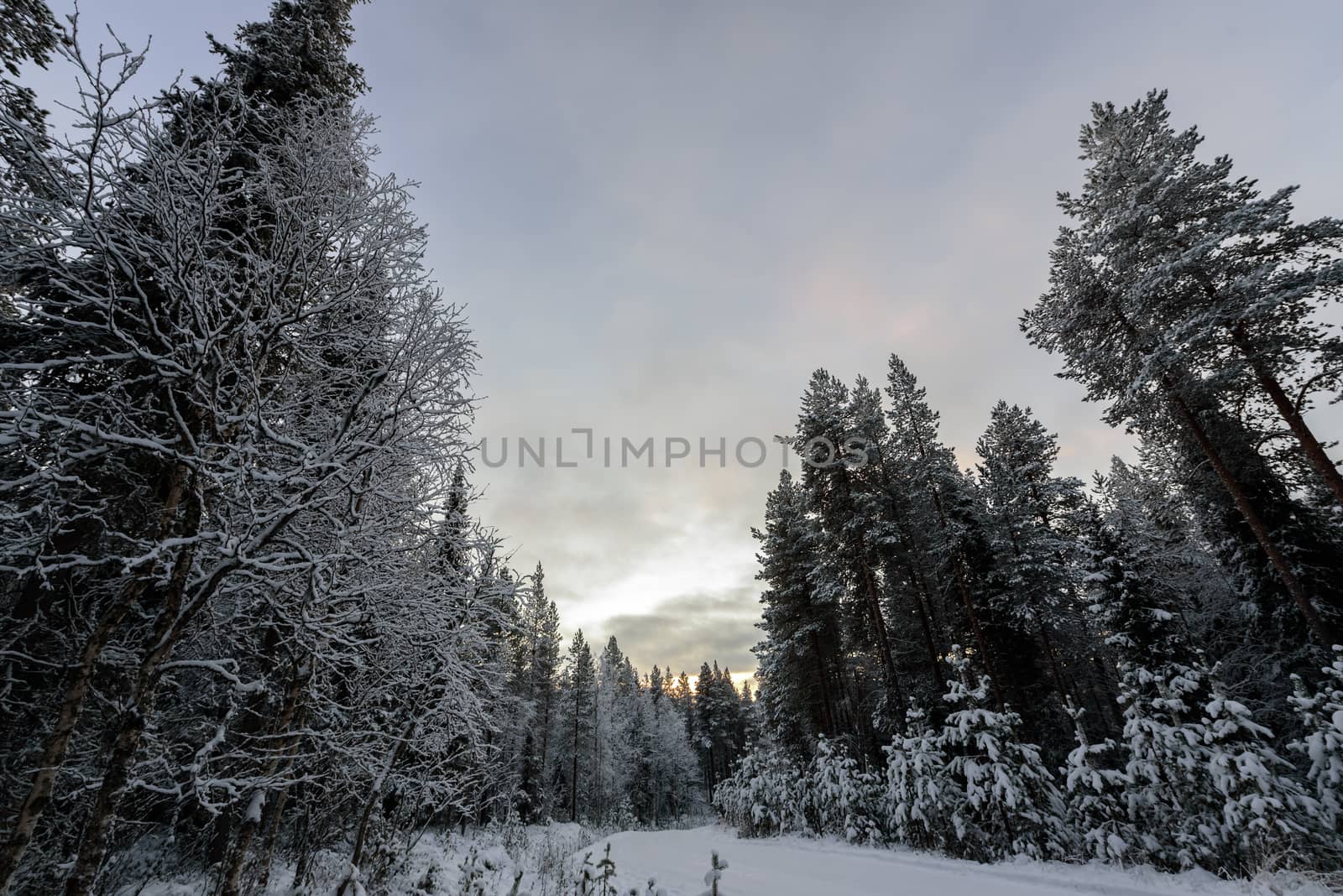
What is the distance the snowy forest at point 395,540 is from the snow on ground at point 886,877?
69 cm

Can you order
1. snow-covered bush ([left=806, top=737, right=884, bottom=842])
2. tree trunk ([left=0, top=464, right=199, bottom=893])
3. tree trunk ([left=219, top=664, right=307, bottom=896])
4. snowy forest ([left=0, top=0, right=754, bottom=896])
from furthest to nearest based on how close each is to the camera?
1. snow-covered bush ([left=806, top=737, right=884, bottom=842])
2. tree trunk ([left=219, top=664, right=307, bottom=896])
3. snowy forest ([left=0, top=0, right=754, bottom=896])
4. tree trunk ([left=0, top=464, right=199, bottom=893])

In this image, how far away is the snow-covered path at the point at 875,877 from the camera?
788 centimetres

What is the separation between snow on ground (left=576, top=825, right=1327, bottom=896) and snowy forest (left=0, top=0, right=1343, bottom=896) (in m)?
0.69

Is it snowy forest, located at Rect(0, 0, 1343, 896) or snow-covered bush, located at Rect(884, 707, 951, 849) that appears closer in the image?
snowy forest, located at Rect(0, 0, 1343, 896)

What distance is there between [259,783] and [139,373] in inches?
216

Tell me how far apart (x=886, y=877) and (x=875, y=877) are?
0.61 feet

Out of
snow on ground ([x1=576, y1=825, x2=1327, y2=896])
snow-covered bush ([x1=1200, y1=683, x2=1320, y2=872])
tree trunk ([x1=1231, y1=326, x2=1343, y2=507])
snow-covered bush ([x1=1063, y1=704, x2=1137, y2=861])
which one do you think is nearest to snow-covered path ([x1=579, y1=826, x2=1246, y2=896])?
snow on ground ([x1=576, y1=825, x2=1327, y2=896])

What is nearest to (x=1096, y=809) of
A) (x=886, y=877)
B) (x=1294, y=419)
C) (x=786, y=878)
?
(x=886, y=877)

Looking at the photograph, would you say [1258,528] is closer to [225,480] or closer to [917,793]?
[917,793]

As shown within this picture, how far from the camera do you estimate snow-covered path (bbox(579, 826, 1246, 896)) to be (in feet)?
25.9

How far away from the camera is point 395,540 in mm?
7402

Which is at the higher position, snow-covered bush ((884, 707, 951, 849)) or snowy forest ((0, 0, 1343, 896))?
snowy forest ((0, 0, 1343, 896))

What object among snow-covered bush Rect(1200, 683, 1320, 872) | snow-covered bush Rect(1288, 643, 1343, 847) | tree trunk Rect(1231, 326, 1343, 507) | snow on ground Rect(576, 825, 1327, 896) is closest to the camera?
snow-covered bush Rect(1288, 643, 1343, 847)

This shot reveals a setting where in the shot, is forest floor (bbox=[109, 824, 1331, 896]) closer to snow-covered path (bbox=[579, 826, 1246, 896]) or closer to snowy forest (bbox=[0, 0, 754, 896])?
snow-covered path (bbox=[579, 826, 1246, 896])
